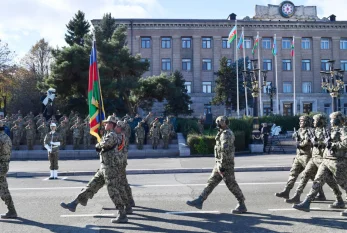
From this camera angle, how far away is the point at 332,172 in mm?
7586

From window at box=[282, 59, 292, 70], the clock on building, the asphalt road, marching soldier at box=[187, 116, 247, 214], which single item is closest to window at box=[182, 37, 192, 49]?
window at box=[282, 59, 292, 70]

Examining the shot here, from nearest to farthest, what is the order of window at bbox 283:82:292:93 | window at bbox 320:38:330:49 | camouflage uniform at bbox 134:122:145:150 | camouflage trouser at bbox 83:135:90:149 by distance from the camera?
camouflage uniform at bbox 134:122:145:150 < camouflage trouser at bbox 83:135:90:149 < window at bbox 283:82:292:93 < window at bbox 320:38:330:49

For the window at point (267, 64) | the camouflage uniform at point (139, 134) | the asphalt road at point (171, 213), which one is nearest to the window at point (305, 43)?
the window at point (267, 64)

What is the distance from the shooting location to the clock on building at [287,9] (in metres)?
56.0

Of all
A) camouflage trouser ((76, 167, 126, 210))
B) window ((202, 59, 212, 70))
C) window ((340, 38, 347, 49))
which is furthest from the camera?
window ((340, 38, 347, 49))

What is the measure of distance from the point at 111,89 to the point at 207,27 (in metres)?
26.6

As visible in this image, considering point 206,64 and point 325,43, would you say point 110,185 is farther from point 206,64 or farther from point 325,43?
point 325,43

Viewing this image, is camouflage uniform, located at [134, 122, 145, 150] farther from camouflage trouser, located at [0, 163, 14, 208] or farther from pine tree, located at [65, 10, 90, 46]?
pine tree, located at [65, 10, 90, 46]

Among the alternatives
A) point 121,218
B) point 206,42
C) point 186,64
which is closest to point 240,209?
point 121,218

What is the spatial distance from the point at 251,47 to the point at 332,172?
159ft

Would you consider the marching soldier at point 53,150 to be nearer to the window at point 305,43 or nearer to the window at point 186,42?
the window at point 186,42

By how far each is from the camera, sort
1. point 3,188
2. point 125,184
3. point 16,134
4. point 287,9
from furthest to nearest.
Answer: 1. point 287,9
2. point 16,134
3. point 125,184
4. point 3,188

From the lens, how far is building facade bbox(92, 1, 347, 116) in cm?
5331

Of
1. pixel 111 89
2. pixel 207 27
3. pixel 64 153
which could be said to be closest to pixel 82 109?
pixel 111 89
